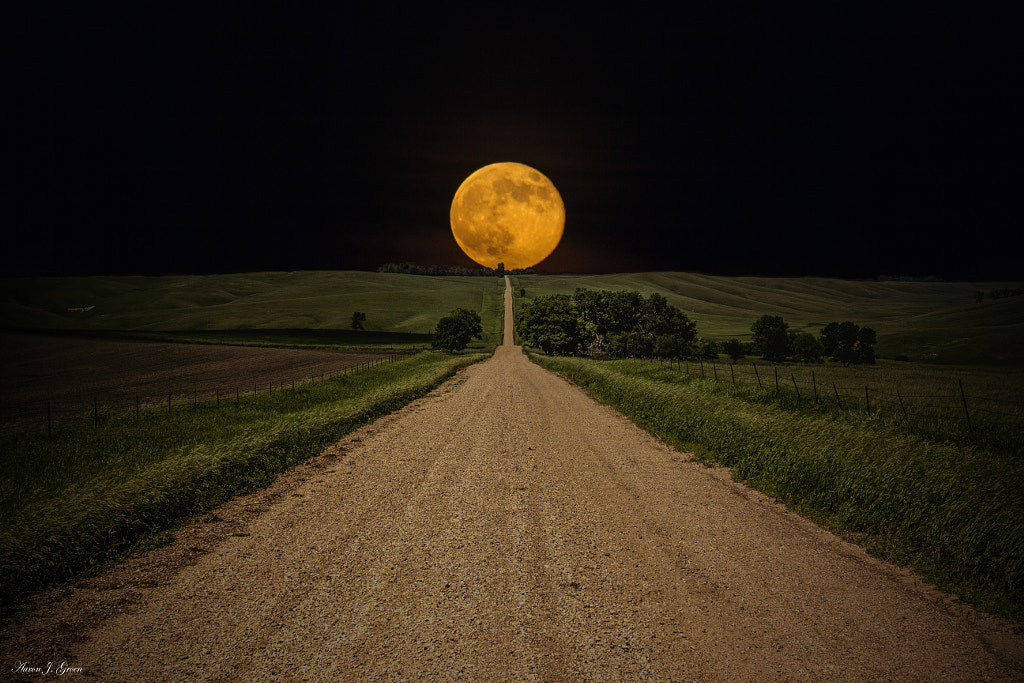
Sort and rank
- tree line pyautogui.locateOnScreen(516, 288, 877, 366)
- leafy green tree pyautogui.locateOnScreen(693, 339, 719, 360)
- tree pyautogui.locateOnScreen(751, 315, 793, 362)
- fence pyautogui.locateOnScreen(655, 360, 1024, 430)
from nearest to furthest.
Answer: fence pyautogui.locateOnScreen(655, 360, 1024, 430), tree line pyautogui.locateOnScreen(516, 288, 877, 366), tree pyautogui.locateOnScreen(751, 315, 793, 362), leafy green tree pyautogui.locateOnScreen(693, 339, 719, 360)

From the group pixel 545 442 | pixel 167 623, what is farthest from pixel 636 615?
pixel 545 442

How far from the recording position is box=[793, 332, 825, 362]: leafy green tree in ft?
267

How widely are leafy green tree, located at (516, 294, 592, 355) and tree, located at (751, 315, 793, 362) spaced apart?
3158 cm

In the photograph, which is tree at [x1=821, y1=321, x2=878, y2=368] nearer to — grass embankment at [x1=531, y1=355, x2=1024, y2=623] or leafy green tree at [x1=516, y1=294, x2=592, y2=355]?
leafy green tree at [x1=516, y1=294, x2=592, y2=355]

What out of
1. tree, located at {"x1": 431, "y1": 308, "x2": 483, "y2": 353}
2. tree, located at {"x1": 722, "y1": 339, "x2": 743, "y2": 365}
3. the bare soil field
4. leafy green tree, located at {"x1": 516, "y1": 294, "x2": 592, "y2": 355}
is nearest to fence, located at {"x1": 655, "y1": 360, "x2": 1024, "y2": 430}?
the bare soil field

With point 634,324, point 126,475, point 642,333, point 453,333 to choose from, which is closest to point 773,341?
point 642,333

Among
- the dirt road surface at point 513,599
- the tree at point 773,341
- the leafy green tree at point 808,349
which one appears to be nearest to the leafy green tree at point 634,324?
the tree at point 773,341

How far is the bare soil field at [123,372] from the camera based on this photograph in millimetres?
34562

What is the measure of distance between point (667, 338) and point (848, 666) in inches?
3313

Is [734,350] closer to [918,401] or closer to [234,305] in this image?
[918,401]

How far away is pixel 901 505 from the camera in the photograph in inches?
371

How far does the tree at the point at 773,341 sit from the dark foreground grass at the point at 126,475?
268ft

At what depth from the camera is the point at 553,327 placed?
8819cm

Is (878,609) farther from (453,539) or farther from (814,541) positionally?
(453,539)
